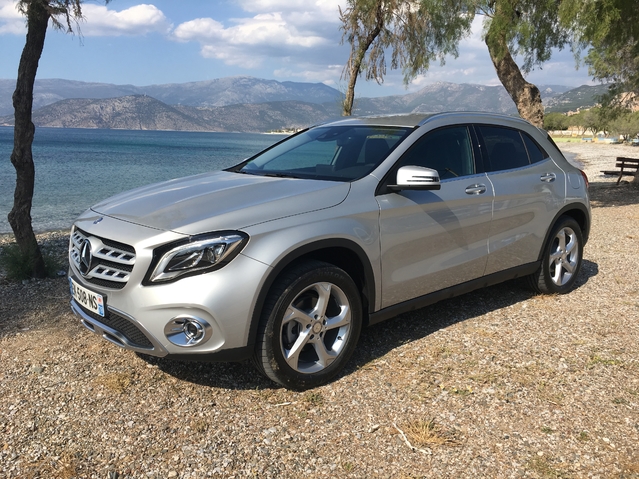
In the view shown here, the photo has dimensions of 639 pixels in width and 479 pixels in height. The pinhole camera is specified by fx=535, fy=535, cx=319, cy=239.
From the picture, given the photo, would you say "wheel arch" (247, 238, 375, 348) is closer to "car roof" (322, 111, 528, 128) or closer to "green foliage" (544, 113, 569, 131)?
"car roof" (322, 111, 528, 128)

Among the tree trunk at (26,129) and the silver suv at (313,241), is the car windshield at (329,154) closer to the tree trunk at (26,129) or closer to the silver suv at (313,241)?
the silver suv at (313,241)

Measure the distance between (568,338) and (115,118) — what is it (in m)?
192

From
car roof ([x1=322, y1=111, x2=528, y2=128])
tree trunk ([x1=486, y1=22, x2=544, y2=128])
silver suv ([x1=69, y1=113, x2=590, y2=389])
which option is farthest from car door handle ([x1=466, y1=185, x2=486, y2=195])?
tree trunk ([x1=486, y1=22, x2=544, y2=128])

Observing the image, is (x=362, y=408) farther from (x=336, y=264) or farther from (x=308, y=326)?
(x=336, y=264)

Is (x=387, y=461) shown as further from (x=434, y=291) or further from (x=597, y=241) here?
(x=597, y=241)

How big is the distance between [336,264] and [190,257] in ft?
3.51

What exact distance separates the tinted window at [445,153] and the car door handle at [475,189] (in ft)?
0.41

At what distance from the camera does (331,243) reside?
10.8 ft

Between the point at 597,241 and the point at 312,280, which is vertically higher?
the point at 312,280

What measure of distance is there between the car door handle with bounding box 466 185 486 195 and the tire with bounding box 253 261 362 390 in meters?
1.39

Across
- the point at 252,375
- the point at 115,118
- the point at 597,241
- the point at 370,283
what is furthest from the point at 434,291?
the point at 115,118

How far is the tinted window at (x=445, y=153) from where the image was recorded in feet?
13.1

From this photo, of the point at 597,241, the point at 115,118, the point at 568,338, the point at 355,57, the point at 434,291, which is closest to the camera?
the point at 434,291

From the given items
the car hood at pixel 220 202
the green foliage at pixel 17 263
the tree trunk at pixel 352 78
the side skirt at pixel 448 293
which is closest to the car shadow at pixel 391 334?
the side skirt at pixel 448 293
